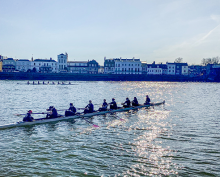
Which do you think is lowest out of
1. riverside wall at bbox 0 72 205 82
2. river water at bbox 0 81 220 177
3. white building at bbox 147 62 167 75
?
river water at bbox 0 81 220 177

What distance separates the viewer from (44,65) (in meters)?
152

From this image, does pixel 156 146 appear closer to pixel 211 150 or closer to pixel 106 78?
pixel 211 150

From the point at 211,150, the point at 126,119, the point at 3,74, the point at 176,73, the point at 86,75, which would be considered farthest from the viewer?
the point at 176,73

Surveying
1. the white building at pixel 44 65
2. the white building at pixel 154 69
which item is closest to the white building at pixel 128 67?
the white building at pixel 154 69

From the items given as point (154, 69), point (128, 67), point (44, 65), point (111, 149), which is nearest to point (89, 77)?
point (128, 67)

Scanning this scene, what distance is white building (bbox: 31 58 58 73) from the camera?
495ft

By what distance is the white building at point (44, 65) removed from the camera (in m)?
151

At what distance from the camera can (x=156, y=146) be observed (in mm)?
14789

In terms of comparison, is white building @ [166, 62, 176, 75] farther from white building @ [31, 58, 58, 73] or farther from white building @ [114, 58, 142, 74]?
white building @ [31, 58, 58, 73]

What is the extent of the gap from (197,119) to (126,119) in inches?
321

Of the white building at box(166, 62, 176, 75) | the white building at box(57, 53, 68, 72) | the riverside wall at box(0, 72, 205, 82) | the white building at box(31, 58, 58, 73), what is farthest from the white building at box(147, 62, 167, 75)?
the white building at box(31, 58, 58, 73)

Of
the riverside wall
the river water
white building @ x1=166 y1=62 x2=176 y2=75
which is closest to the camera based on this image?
the river water

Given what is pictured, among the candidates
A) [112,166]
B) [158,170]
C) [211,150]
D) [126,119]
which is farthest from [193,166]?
[126,119]

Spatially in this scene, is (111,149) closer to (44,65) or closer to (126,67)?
(126,67)
